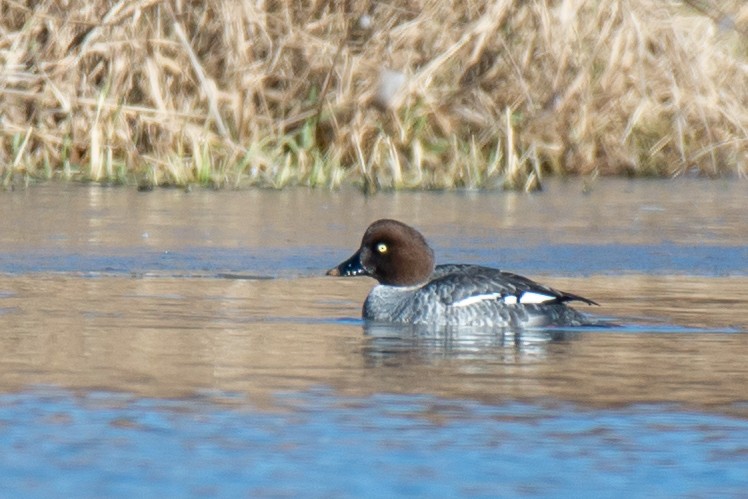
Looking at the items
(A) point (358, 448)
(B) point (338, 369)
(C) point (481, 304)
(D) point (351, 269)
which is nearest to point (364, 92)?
(D) point (351, 269)

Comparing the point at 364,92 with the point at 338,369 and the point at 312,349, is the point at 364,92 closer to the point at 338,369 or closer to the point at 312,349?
the point at 312,349

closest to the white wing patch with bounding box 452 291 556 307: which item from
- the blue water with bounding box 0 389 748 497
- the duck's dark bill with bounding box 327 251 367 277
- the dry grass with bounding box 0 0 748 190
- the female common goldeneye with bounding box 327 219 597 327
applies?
the female common goldeneye with bounding box 327 219 597 327

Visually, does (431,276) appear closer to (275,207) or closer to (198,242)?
(198,242)

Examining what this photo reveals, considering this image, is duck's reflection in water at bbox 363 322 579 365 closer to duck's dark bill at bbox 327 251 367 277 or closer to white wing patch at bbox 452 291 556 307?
white wing patch at bbox 452 291 556 307

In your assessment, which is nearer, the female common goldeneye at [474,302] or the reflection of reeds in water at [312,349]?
the reflection of reeds in water at [312,349]

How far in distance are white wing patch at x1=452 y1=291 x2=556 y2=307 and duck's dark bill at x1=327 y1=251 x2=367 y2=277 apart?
0.70m

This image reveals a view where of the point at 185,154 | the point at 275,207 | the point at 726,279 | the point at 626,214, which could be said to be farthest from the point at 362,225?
the point at 185,154

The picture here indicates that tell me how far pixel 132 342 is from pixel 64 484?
7.86 ft

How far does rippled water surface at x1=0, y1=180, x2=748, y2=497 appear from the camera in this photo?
4.07m

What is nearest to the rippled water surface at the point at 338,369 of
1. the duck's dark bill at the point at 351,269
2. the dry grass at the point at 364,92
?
the duck's dark bill at the point at 351,269

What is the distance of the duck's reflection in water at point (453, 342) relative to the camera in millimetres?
6180

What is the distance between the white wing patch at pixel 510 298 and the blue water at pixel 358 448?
2.15 meters

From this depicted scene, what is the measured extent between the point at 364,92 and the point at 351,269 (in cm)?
696

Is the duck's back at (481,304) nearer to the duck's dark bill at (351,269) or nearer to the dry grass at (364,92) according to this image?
the duck's dark bill at (351,269)
